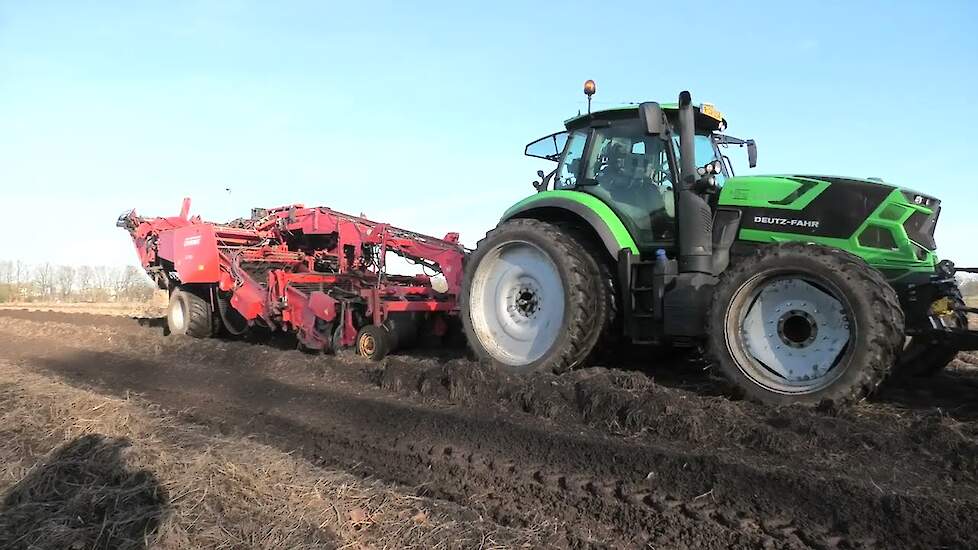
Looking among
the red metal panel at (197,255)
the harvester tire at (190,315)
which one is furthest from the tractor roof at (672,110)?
the harvester tire at (190,315)

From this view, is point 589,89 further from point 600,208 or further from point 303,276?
point 303,276

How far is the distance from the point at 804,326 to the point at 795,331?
0.22 ft

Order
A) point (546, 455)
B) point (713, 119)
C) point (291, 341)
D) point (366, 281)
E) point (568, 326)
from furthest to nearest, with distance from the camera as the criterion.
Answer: point (291, 341) → point (366, 281) → point (713, 119) → point (568, 326) → point (546, 455)

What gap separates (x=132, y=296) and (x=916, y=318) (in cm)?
4675

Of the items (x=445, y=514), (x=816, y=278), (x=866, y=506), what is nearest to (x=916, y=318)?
(x=816, y=278)

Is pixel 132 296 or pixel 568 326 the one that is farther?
pixel 132 296

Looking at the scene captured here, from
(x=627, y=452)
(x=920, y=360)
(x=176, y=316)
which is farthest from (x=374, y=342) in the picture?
(x=920, y=360)

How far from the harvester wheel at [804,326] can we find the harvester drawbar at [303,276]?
13.7 feet

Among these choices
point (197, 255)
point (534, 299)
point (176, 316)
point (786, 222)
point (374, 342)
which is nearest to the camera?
point (786, 222)

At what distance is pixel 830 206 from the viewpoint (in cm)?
473

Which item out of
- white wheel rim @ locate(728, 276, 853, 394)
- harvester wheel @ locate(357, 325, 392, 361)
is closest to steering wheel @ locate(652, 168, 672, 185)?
white wheel rim @ locate(728, 276, 853, 394)

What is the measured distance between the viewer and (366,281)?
9117 millimetres

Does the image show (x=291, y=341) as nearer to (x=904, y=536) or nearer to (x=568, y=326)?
(x=568, y=326)

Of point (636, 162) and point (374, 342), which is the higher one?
point (636, 162)
